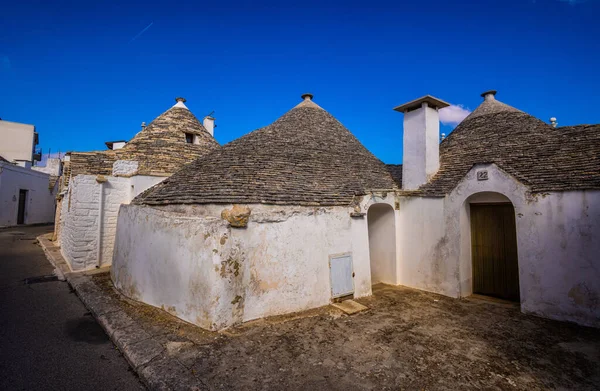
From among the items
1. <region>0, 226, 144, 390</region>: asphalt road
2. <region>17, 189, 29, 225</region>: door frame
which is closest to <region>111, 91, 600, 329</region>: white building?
<region>0, 226, 144, 390</region>: asphalt road

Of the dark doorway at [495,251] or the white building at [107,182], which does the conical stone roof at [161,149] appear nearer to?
the white building at [107,182]

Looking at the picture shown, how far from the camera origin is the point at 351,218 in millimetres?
6719

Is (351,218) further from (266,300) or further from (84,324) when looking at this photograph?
(84,324)

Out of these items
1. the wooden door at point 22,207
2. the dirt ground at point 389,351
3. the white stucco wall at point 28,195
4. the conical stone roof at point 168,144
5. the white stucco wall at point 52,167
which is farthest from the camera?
the white stucco wall at point 52,167

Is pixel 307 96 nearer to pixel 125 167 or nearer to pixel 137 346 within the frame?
pixel 125 167

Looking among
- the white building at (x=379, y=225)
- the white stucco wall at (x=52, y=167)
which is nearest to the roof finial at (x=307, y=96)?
the white building at (x=379, y=225)

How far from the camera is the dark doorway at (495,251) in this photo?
667cm

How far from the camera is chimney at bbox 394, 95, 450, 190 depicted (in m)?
7.91

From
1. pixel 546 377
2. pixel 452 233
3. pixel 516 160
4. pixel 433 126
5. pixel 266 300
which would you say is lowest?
pixel 546 377

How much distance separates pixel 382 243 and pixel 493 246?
108 inches

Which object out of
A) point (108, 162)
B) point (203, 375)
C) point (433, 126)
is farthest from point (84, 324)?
point (433, 126)

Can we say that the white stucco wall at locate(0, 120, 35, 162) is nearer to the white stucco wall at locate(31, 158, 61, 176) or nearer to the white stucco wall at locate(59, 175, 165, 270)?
the white stucco wall at locate(31, 158, 61, 176)

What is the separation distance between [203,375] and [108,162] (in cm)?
942

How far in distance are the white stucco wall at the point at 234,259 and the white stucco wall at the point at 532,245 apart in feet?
6.18
